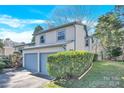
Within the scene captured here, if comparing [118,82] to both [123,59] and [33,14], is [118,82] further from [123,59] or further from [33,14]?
[33,14]

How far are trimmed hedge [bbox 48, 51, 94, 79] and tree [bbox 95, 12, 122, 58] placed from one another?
4.40 metres

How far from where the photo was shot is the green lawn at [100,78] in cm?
949

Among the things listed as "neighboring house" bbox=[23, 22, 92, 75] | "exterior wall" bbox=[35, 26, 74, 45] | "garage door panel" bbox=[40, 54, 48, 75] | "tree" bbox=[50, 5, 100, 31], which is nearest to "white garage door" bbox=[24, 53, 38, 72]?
"neighboring house" bbox=[23, 22, 92, 75]

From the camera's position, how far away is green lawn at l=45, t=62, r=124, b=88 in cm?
949

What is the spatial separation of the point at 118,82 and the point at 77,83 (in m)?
2.10

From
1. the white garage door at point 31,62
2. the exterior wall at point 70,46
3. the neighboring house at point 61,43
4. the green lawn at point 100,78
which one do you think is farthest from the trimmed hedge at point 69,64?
the white garage door at point 31,62

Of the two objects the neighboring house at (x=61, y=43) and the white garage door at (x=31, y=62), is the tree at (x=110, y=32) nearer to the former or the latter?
the neighboring house at (x=61, y=43)

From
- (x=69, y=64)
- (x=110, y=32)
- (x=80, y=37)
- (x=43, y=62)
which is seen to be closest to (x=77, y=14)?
(x=80, y=37)

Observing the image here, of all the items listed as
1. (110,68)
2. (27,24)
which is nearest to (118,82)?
(110,68)

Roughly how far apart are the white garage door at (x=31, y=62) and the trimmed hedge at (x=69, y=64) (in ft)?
17.7

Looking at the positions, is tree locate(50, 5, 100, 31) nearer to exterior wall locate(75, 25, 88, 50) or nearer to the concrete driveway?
exterior wall locate(75, 25, 88, 50)

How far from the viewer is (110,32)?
14.3m

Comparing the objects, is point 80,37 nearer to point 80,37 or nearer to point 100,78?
point 80,37

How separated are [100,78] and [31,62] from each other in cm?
780
